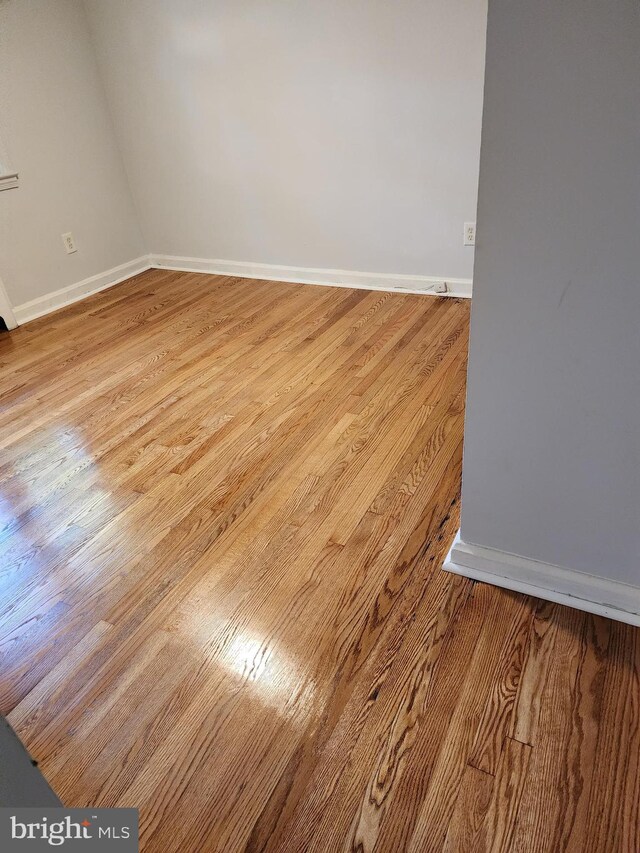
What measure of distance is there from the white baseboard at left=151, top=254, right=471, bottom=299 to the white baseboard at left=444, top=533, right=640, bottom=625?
6.40 ft

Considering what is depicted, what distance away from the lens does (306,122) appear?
2.93m

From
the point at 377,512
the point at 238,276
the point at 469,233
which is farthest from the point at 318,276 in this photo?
the point at 377,512

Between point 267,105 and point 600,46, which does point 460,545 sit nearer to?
point 600,46

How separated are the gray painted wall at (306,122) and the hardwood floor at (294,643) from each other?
1.17m

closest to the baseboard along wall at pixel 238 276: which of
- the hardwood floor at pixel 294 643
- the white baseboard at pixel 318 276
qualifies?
the white baseboard at pixel 318 276

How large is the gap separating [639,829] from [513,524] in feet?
1.85

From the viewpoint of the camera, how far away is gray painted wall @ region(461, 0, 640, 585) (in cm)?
75

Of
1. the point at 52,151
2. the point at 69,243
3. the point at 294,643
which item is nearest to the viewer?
the point at 294,643

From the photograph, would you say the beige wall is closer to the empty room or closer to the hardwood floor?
the empty room

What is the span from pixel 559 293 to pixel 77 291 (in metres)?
3.47

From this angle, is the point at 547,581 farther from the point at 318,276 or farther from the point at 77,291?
the point at 77,291

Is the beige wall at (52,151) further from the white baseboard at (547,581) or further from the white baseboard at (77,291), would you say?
the white baseboard at (547,581)

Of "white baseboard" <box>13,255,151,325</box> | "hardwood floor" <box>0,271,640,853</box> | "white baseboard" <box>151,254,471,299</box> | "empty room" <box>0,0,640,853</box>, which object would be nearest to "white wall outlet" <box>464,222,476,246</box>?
"empty room" <box>0,0,640,853</box>

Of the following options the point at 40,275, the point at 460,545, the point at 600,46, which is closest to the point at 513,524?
the point at 460,545
